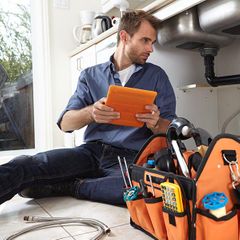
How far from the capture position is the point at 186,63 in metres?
1.45

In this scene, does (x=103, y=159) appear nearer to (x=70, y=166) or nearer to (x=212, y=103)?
(x=70, y=166)

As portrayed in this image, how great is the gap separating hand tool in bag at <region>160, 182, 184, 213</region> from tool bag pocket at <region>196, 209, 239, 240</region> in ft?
0.13

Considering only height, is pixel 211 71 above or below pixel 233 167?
above

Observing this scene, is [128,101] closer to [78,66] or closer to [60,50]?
[78,66]

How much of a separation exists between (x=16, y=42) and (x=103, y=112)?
1.42m

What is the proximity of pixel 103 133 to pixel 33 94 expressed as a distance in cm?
108

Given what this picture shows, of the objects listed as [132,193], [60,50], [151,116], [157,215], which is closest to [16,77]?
[60,50]

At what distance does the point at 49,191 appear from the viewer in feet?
3.68

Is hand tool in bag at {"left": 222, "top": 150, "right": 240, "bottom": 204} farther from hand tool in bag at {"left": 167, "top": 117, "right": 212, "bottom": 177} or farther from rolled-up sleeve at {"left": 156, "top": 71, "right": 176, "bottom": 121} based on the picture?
rolled-up sleeve at {"left": 156, "top": 71, "right": 176, "bottom": 121}

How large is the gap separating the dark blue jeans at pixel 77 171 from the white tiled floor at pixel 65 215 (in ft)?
0.17

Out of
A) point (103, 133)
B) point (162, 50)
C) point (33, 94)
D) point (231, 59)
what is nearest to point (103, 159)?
point (103, 133)

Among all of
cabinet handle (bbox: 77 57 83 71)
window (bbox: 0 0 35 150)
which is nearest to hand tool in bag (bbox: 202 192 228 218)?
cabinet handle (bbox: 77 57 83 71)

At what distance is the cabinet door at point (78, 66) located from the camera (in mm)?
1783

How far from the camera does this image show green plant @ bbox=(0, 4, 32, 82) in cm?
207
